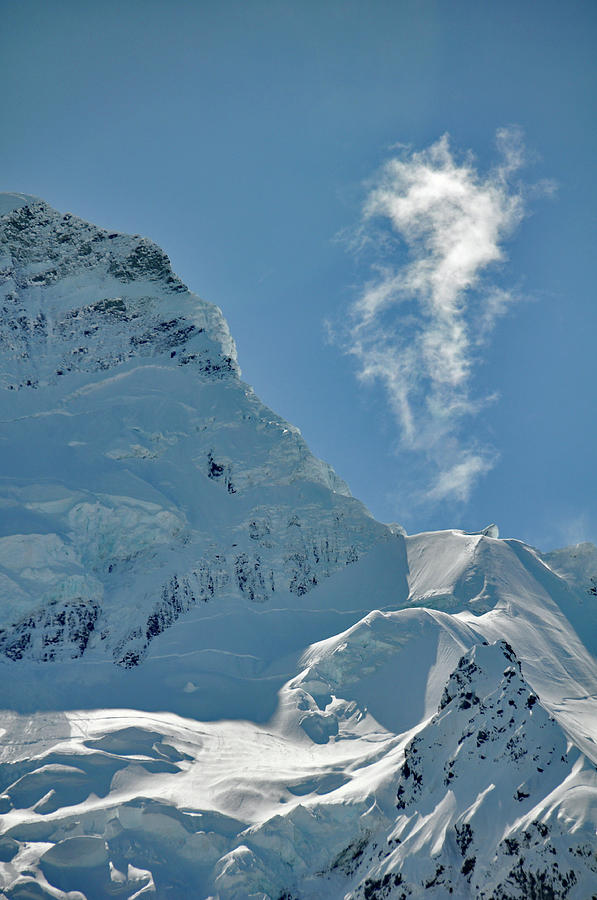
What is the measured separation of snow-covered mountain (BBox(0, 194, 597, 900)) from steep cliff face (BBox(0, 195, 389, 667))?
1.28 ft

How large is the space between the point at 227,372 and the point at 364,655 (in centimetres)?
6622

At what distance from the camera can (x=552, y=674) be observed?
81375 mm

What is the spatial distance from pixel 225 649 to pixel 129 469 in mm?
36570

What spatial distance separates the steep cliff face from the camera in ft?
307

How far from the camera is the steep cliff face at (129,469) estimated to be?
93438 millimetres

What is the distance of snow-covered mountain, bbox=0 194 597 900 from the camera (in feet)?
146

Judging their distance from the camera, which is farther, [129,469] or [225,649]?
[129,469]

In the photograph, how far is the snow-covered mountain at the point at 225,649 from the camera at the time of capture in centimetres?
4441

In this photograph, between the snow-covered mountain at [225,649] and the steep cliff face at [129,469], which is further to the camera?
the steep cliff face at [129,469]

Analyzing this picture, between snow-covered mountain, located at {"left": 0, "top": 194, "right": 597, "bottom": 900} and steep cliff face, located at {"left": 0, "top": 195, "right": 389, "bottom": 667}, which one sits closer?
snow-covered mountain, located at {"left": 0, "top": 194, "right": 597, "bottom": 900}

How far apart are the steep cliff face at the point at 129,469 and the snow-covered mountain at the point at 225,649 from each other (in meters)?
0.39

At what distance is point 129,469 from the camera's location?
11056cm

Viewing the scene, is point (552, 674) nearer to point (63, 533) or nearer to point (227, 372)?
point (63, 533)

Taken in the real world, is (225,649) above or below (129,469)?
below
